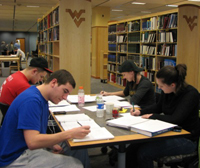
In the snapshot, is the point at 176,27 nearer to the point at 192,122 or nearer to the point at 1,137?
the point at 192,122

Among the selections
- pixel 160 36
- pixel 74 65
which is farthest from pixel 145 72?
pixel 74 65

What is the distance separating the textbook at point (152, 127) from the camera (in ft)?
6.57

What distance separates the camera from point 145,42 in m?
7.63

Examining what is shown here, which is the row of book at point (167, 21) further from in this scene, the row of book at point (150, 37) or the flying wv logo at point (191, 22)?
the flying wv logo at point (191, 22)

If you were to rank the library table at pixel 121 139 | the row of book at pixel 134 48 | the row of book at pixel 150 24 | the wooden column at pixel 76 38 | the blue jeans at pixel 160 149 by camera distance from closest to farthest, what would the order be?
1. the library table at pixel 121 139
2. the blue jeans at pixel 160 149
3. the wooden column at pixel 76 38
4. the row of book at pixel 150 24
5. the row of book at pixel 134 48

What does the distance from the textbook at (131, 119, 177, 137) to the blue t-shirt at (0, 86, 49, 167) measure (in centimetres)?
82

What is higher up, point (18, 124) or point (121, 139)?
point (18, 124)

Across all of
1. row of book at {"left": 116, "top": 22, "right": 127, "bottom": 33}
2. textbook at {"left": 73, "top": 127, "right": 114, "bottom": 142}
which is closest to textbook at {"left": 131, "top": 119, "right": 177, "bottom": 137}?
textbook at {"left": 73, "top": 127, "right": 114, "bottom": 142}

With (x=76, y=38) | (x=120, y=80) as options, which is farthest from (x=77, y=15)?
(x=120, y=80)

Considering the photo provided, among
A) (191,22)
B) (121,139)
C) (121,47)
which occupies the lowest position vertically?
(121,139)

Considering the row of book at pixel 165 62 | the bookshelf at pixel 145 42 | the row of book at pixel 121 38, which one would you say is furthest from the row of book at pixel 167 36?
the row of book at pixel 121 38

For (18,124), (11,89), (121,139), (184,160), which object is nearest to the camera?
(18,124)

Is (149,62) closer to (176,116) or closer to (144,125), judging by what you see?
(176,116)

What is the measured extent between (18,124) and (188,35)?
5.52 metres
